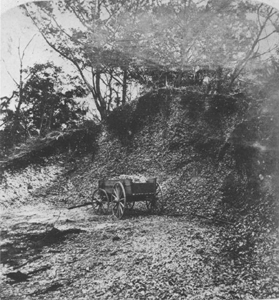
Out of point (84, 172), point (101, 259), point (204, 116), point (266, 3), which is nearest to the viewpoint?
point (101, 259)

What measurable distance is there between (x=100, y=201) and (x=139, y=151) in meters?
1.15

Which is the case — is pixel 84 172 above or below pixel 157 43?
below

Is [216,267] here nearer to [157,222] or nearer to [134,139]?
[157,222]

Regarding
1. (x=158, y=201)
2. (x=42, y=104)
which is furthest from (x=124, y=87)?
(x=158, y=201)

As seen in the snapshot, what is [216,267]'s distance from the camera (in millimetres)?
3998

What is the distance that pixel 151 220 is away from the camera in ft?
15.9

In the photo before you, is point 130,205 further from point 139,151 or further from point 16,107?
point 16,107

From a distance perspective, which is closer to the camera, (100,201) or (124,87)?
(100,201)

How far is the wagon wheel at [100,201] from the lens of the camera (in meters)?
4.53

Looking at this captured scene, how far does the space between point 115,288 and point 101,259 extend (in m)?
0.42

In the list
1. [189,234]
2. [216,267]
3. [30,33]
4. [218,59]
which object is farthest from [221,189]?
[30,33]

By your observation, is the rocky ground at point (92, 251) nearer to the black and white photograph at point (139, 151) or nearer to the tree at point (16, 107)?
the black and white photograph at point (139, 151)

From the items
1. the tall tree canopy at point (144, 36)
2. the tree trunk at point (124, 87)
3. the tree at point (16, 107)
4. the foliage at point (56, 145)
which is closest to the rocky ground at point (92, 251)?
the foliage at point (56, 145)

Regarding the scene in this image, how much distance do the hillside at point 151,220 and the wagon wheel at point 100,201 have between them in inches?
4.0
